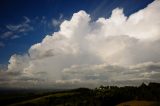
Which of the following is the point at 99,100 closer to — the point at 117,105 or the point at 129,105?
the point at 117,105

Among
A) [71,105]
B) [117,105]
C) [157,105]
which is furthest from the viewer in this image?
[71,105]

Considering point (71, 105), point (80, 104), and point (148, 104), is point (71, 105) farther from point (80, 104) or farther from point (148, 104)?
point (148, 104)

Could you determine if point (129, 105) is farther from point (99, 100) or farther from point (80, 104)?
point (80, 104)

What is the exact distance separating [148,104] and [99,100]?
142 feet

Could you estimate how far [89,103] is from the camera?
189500mm

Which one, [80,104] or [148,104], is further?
[80,104]

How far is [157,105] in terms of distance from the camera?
161 meters

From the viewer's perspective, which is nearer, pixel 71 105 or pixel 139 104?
pixel 139 104

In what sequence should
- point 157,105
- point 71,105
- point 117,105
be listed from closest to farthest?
1. point 157,105
2. point 117,105
3. point 71,105

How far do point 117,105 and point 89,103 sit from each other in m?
24.1

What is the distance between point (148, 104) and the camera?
168 metres

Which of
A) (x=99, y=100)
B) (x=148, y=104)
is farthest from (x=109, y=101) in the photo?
(x=148, y=104)

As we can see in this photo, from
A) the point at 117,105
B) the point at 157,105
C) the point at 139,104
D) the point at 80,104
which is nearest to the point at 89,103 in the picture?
the point at 80,104

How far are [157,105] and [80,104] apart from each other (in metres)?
63.4
